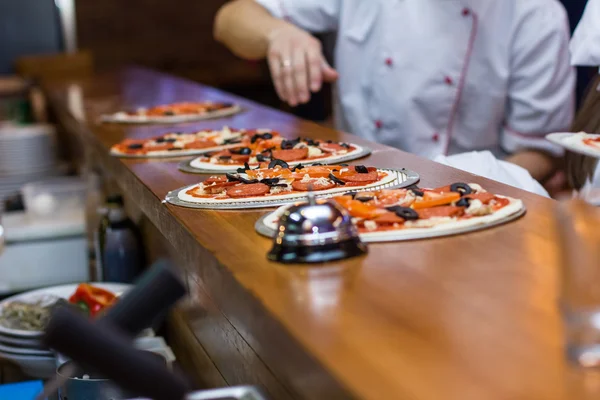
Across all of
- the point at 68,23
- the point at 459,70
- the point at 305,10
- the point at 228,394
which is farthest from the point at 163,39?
the point at 228,394

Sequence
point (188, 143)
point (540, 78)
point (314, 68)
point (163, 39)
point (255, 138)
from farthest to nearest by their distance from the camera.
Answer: point (163, 39)
point (540, 78)
point (314, 68)
point (188, 143)
point (255, 138)

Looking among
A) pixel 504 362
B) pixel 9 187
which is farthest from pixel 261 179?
pixel 9 187

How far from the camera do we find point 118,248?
2672mm

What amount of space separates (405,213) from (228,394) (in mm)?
475

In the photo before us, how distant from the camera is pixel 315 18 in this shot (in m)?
3.59

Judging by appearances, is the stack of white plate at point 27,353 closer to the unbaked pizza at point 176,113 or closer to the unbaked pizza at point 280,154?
the unbaked pizza at point 280,154

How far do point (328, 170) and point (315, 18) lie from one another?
6.13 feet

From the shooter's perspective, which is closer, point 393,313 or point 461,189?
point 393,313

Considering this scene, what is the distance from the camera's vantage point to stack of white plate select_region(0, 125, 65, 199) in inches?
196

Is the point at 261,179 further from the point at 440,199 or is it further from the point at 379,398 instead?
the point at 379,398

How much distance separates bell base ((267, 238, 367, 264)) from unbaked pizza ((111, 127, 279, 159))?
115cm

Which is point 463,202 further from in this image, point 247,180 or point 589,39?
point 589,39

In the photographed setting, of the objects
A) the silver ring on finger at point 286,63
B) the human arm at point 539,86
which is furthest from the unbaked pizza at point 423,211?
the human arm at point 539,86

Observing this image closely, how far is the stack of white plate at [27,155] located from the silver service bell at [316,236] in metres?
3.91
